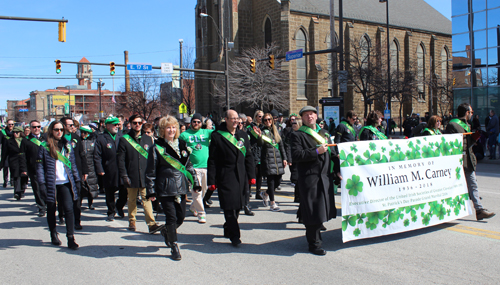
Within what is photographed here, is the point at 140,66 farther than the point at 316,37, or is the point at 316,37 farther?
the point at 316,37

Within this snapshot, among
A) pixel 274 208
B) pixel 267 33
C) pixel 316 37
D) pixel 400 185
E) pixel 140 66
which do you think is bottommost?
pixel 274 208

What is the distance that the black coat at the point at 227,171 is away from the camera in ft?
19.4

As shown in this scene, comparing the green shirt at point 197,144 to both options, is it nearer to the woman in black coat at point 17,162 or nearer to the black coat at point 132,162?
the black coat at point 132,162

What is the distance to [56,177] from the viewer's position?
6.09m

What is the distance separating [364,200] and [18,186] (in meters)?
9.12

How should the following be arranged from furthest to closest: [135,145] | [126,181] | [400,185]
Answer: [135,145] → [126,181] → [400,185]

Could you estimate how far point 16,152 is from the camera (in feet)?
37.3

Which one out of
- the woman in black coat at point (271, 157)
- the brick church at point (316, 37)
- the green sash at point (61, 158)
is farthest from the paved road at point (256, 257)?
the brick church at point (316, 37)

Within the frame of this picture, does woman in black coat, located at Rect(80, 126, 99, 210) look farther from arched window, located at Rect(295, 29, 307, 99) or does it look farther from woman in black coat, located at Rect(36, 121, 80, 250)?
arched window, located at Rect(295, 29, 307, 99)

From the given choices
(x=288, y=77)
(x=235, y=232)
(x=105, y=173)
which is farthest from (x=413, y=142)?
(x=288, y=77)

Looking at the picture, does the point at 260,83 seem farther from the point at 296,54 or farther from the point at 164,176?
the point at 164,176

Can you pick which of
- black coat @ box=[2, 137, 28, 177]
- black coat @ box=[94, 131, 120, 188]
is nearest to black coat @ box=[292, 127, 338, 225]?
black coat @ box=[94, 131, 120, 188]

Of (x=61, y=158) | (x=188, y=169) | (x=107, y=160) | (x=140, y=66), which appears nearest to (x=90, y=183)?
(x=107, y=160)

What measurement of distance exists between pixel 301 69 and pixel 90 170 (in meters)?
34.8
